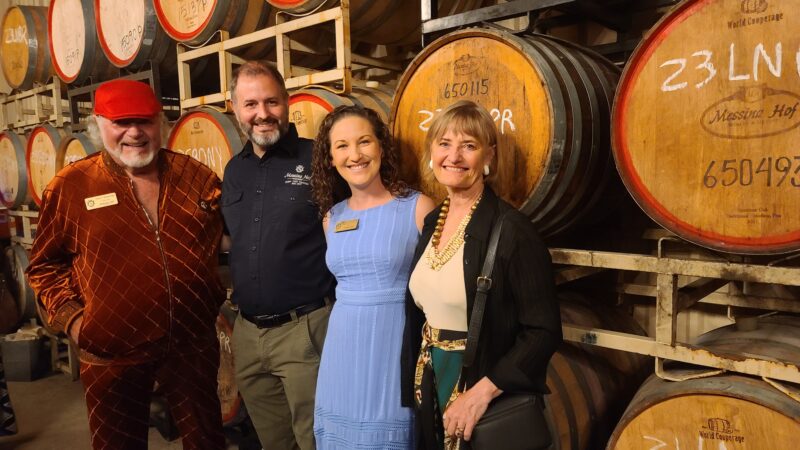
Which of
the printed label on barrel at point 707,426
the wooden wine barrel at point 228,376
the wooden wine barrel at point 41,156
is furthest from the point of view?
the wooden wine barrel at point 41,156

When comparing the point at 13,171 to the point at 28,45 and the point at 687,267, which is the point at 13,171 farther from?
the point at 687,267

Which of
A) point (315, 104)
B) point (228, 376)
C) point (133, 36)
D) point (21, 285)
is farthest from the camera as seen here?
point (21, 285)

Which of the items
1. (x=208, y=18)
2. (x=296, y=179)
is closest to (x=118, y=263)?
(x=296, y=179)

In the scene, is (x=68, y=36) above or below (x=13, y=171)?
above

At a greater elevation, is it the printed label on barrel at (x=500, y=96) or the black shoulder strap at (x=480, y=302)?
the printed label on barrel at (x=500, y=96)

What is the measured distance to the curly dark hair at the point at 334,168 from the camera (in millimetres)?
2172

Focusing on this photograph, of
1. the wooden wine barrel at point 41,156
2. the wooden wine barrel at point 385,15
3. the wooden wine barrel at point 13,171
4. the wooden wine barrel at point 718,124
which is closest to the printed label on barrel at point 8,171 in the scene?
the wooden wine barrel at point 13,171

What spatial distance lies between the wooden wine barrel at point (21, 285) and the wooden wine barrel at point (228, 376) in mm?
3519

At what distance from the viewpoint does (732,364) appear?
1764 millimetres

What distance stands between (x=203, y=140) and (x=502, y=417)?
2.65 metres

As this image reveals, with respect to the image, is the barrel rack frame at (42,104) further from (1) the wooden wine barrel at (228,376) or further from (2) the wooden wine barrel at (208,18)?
(1) the wooden wine barrel at (228,376)

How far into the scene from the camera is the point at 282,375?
2.37 meters

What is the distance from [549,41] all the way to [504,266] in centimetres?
101

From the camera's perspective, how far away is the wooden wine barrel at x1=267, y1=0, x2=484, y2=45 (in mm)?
3160
